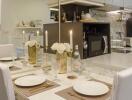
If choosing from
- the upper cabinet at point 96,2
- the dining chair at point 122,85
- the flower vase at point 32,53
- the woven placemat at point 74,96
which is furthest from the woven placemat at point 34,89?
the upper cabinet at point 96,2

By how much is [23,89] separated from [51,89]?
187 millimetres

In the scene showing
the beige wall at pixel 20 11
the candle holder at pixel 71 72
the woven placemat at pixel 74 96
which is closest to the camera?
the woven placemat at pixel 74 96

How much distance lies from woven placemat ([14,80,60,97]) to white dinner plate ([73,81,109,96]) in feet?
0.57

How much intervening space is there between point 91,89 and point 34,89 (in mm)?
365

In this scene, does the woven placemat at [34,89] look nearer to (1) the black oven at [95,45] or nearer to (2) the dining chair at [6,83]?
(2) the dining chair at [6,83]

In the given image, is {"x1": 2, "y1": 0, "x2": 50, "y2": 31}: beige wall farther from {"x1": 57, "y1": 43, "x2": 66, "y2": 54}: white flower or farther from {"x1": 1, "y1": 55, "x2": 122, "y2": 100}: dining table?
{"x1": 57, "y1": 43, "x2": 66, "y2": 54}: white flower

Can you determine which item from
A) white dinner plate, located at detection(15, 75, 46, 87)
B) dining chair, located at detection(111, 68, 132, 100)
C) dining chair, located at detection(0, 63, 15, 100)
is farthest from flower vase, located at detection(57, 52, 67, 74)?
dining chair, located at detection(111, 68, 132, 100)

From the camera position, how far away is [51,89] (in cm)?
102

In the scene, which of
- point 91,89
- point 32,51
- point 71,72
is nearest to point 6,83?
point 91,89

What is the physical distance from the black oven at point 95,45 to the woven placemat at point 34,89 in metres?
0.96

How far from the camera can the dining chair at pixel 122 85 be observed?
2.17 feet

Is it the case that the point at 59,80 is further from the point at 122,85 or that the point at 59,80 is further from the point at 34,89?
the point at 122,85

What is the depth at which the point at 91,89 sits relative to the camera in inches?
38.7

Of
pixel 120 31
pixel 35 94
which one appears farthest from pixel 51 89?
pixel 120 31
